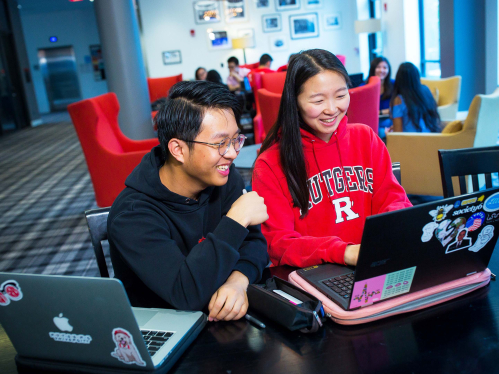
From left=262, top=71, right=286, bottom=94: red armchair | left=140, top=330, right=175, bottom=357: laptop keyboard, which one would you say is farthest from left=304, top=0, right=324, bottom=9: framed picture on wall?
left=140, top=330, right=175, bottom=357: laptop keyboard

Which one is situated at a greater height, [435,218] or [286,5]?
[286,5]

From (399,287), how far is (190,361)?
0.44 metres

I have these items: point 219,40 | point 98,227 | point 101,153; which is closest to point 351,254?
point 98,227

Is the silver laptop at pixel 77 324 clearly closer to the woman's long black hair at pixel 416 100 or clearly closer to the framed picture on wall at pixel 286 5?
the woman's long black hair at pixel 416 100

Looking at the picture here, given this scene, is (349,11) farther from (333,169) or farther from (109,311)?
(109,311)

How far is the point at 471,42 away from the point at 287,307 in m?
6.82

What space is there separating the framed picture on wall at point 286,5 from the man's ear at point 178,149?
10.5 metres

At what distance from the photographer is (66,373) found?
2.77 feet

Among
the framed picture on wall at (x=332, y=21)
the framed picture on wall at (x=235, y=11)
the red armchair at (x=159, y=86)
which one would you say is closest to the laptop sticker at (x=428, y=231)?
the red armchair at (x=159, y=86)

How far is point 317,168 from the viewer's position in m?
1.53

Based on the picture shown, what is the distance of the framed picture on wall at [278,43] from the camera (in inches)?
427

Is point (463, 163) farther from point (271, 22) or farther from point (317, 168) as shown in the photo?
point (271, 22)

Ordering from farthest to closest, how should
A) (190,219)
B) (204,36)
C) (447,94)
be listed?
(204,36), (447,94), (190,219)

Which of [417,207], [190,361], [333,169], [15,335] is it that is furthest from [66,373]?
[333,169]
